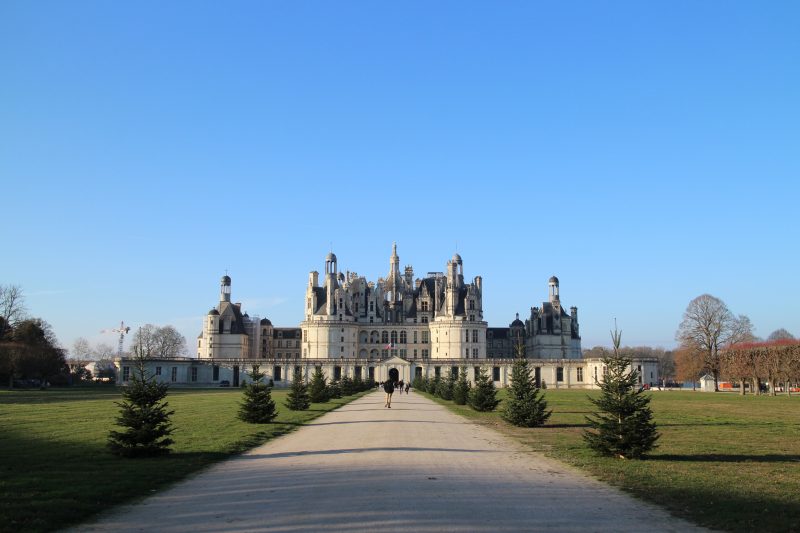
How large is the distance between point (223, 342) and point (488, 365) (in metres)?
48.3

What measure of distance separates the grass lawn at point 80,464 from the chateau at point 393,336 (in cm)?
8225

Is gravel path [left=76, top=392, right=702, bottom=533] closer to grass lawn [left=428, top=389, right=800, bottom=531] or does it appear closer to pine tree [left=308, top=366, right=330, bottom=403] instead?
grass lawn [left=428, top=389, right=800, bottom=531]

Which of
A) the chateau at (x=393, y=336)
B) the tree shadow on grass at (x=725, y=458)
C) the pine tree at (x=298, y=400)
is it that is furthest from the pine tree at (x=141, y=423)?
the chateau at (x=393, y=336)

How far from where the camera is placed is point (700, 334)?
300 feet

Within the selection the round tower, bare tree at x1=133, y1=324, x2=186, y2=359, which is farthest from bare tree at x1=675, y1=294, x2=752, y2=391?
bare tree at x1=133, y1=324, x2=186, y2=359

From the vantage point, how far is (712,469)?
1728cm

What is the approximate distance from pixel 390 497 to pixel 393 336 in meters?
115

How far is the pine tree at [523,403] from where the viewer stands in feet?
101

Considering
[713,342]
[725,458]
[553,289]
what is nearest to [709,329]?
[713,342]

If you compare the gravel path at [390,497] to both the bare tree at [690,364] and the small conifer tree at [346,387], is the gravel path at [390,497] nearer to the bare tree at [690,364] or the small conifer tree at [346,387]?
the small conifer tree at [346,387]

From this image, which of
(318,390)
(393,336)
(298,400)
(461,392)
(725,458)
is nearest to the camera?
(725,458)

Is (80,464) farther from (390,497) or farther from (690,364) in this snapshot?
(690,364)

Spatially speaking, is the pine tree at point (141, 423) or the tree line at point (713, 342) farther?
the tree line at point (713, 342)

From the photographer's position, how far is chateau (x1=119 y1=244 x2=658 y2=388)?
114 metres
